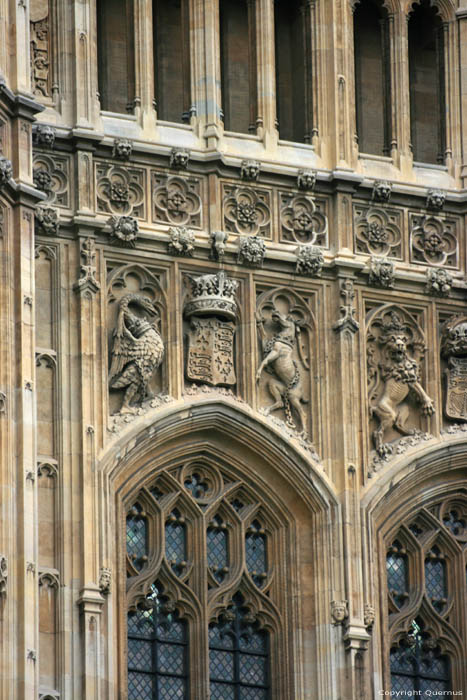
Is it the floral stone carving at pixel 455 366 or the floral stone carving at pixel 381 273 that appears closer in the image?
the floral stone carving at pixel 381 273

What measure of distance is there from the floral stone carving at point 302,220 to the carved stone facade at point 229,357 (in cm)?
3

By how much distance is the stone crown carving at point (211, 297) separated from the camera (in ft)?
154

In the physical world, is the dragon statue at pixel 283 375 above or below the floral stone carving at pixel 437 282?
below

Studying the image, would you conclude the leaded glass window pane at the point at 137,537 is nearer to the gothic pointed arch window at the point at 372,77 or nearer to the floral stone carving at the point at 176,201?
the floral stone carving at the point at 176,201

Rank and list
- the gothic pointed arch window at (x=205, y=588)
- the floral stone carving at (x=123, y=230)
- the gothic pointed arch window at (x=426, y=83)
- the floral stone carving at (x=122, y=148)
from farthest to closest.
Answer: the gothic pointed arch window at (x=426, y=83) < the floral stone carving at (x=122, y=148) < the floral stone carving at (x=123, y=230) < the gothic pointed arch window at (x=205, y=588)

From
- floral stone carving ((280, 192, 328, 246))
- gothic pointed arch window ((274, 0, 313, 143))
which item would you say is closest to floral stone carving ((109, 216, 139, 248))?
floral stone carving ((280, 192, 328, 246))

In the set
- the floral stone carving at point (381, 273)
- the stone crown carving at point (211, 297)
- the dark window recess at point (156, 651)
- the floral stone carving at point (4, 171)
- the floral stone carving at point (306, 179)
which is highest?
the floral stone carving at point (306, 179)

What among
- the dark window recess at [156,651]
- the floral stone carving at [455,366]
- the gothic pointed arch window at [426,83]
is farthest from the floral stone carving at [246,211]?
the dark window recess at [156,651]

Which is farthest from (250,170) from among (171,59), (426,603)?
(426,603)

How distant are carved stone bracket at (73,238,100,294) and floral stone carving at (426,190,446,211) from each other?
4.72 meters

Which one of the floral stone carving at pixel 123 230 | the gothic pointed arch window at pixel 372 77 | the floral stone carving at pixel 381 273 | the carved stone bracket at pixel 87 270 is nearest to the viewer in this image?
the carved stone bracket at pixel 87 270

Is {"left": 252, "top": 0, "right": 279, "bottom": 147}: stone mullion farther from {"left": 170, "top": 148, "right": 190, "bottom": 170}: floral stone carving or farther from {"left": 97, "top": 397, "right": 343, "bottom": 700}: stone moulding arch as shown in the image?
{"left": 97, "top": 397, "right": 343, "bottom": 700}: stone moulding arch

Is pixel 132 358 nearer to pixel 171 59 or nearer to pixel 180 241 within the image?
pixel 180 241

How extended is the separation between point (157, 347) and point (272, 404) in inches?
66.9
